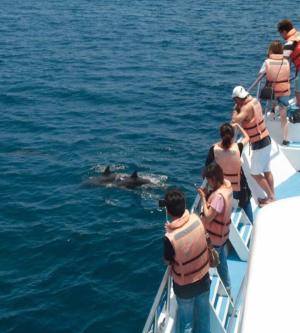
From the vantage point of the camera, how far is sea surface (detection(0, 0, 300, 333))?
1845cm

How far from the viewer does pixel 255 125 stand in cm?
1327

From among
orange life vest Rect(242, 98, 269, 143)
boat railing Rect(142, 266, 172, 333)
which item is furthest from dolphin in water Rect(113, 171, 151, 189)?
boat railing Rect(142, 266, 172, 333)

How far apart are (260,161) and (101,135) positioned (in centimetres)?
1816

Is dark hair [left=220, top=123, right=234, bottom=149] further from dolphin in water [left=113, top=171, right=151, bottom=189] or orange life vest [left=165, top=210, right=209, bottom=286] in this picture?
dolphin in water [left=113, top=171, right=151, bottom=189]

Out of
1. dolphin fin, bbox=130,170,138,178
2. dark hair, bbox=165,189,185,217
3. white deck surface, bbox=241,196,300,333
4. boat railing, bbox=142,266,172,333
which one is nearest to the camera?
white deck surface, bbox=241,196,300,333

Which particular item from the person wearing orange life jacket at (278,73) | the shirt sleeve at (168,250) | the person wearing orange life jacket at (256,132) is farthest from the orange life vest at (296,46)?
the shirt sleeve at (168,250)

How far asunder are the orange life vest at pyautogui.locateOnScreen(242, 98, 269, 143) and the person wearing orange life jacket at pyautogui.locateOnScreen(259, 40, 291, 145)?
2.69 m

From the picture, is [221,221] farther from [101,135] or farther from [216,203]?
[101,135]

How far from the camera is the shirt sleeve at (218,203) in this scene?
10.1 metres

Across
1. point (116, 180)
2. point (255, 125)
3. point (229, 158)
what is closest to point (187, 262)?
point (229, 158)

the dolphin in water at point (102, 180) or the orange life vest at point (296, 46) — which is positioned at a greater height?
the orange life vest at point (296, 46)

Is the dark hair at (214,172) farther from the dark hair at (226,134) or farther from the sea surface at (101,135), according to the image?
the sea surface at (101,135)

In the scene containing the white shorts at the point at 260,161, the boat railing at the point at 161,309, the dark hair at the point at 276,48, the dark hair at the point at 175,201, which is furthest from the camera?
the dark hair at the point at 276,48

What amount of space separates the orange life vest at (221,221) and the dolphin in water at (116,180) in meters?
14.2
